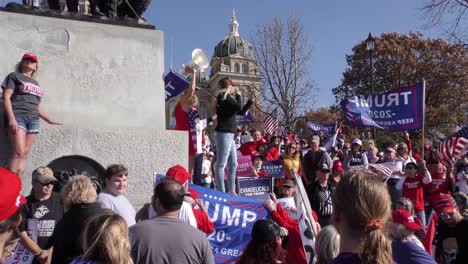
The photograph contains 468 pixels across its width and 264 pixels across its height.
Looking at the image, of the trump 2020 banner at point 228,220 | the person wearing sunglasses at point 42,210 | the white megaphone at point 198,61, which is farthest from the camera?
the white megaphone at point 198,61

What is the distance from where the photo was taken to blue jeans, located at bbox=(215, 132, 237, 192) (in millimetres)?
7801

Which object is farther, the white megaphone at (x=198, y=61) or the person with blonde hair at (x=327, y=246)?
the white megaphone at (x=198, y=61)

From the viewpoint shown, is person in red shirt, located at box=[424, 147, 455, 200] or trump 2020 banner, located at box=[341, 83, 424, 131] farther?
trump 2020 banner, located at box=[341, 83, 424, 131]

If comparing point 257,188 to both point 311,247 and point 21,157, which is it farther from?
point 21,157

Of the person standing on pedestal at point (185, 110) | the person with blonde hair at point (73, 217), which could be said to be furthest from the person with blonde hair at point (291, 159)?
the person with blonde hair at point (73, 217)

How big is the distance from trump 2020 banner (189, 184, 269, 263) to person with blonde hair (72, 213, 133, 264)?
3308 mm

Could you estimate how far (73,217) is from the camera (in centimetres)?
409

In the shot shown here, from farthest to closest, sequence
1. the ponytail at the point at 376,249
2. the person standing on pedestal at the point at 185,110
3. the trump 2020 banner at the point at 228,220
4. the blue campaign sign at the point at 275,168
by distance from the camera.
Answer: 1. the blue campaign sign at the point at 275,168
2. the person standing on pedestal at the point at 185,110
3. the trump 2020 banner at the point at 228,220
4. the ponytail at the point at 376,249

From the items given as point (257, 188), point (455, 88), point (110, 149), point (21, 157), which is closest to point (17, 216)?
point (21, 157)

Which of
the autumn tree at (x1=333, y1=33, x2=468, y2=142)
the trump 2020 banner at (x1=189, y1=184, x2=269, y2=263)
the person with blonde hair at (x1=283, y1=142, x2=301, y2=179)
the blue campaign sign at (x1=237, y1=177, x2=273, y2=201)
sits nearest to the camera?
the trump 2020 banner at (x1=189, y1=184, x2=269, y2=263)

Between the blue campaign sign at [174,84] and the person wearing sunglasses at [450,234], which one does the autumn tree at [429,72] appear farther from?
the person wearing sunglasses at [450,234]

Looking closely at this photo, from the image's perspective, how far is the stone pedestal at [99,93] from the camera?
6129mm

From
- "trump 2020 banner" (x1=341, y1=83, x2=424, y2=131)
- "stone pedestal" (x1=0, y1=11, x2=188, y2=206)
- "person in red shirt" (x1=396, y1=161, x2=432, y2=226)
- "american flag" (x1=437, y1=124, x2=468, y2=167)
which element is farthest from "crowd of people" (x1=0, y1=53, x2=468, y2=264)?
"trump 2020 banner" (x1=341, y1=83, x2=424, y2=131)

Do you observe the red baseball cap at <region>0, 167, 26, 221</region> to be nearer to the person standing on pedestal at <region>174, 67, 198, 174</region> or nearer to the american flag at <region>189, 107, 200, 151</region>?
the person standing on pedestal at <region>174, 67, 198, 174</region>
